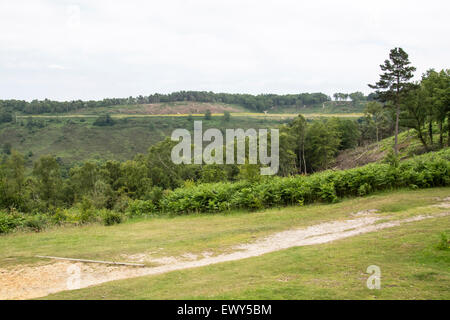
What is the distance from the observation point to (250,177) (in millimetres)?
21328

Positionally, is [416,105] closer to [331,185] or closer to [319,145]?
[319,145]

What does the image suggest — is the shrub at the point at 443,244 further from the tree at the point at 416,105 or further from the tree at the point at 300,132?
the tree at the point at 300,132

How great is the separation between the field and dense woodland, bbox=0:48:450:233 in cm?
120

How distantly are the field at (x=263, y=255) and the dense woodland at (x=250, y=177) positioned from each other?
3.94 feet

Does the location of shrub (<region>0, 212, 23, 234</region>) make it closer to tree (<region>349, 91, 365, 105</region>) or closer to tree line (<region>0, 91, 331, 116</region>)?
tree line (<region>0, 91, 331, 116</region>)

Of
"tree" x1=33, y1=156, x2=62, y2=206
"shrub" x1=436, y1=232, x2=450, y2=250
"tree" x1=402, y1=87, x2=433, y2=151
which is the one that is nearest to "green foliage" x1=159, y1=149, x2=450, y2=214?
"shrub" x1=436, y1=232, x2=450, y2=250

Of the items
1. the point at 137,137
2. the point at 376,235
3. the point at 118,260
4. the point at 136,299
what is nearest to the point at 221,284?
the point at 136,299

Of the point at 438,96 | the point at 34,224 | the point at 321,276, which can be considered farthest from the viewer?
the point at 438,96

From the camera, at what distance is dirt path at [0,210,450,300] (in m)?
9.52

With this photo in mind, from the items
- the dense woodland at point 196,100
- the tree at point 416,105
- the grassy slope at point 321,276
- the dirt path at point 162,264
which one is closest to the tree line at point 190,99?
the dense woodland at point 196,100

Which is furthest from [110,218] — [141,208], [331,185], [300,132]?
[300,132]

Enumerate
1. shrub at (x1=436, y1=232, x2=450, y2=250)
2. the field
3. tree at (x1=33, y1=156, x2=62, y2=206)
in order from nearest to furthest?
the field, shrub at (x1=436, y1=232, x2=450, y2=250), tree at (x1=33, y1=156, x2=62, y2=206)

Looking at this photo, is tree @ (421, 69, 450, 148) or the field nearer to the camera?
the field

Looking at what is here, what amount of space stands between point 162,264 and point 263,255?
3104 millimetres
